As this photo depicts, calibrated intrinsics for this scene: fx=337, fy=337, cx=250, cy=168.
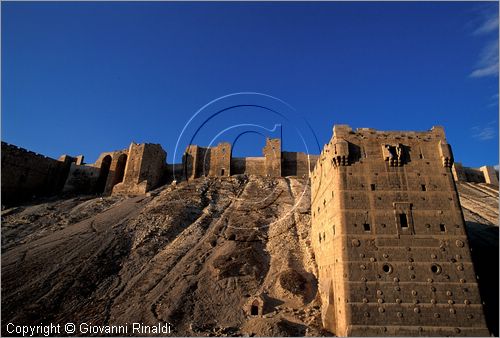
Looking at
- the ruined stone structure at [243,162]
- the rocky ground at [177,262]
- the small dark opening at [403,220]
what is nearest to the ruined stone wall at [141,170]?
the rocky ground at [177,262]

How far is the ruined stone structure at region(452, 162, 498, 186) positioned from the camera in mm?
49503

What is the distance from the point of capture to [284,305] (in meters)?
20.6

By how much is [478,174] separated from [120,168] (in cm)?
5224

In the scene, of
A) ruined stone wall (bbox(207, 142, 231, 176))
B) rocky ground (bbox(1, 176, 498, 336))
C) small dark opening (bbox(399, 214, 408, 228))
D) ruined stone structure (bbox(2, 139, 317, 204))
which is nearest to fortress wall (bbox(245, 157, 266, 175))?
ruined stone structure (bbox(2, 139, 317, 204))

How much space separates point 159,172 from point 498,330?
37422 mm

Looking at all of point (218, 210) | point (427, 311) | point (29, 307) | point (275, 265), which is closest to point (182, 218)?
point (218, 210)

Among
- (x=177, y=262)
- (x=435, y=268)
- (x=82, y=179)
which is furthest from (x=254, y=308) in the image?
(x=82, y=179)

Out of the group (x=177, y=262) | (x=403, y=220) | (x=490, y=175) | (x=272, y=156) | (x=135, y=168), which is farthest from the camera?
(x=490, y=175)

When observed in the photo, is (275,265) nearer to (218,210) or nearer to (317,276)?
(317,276)

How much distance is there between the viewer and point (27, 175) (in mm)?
40219

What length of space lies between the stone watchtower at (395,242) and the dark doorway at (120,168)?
105ft

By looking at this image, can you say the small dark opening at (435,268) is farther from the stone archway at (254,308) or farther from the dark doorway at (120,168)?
the dark doorway at (120,168)

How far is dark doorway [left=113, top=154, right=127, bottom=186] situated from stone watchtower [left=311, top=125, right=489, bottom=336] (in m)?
32.0

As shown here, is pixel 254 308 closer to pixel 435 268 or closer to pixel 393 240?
pixel 393 240
